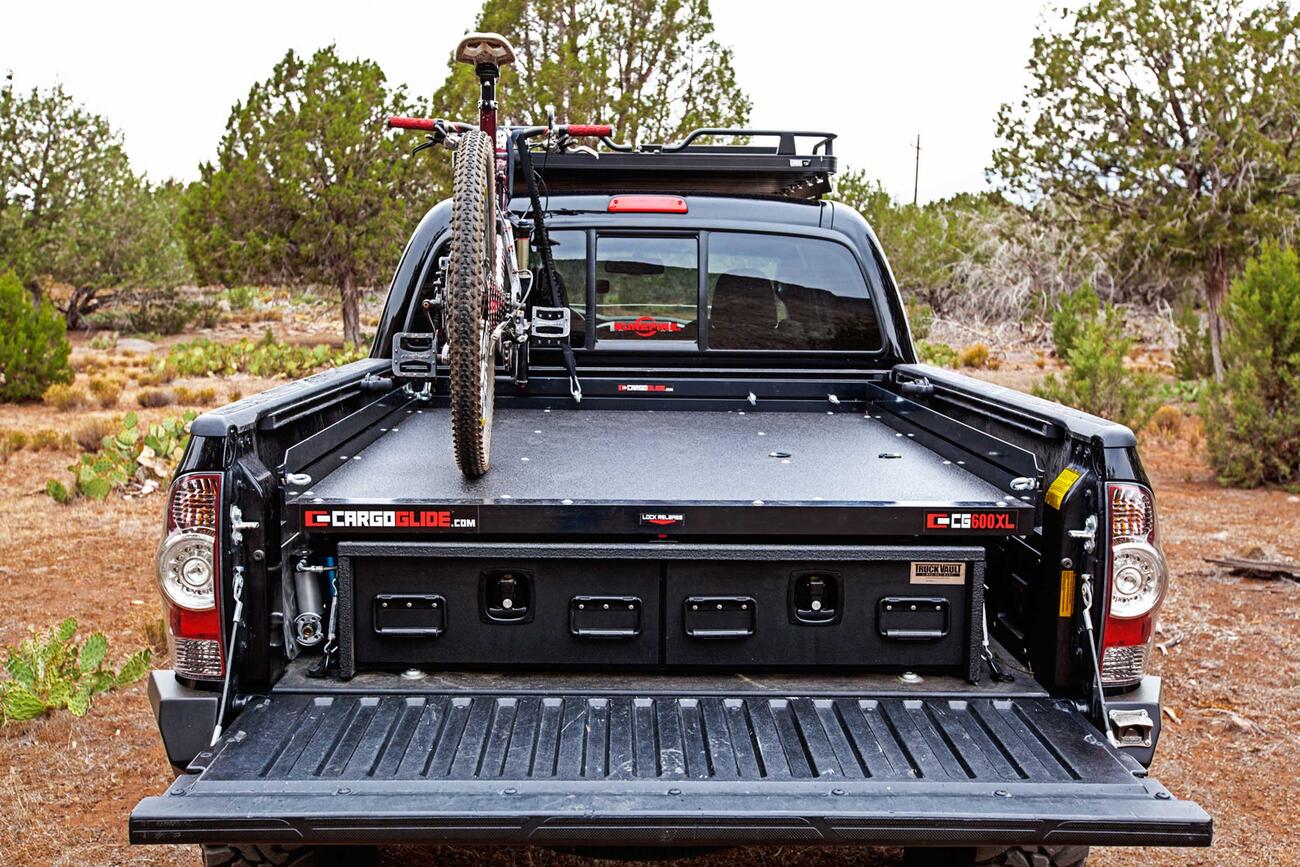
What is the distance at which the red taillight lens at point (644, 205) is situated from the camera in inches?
192

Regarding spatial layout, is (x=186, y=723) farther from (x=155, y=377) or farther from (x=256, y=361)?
(x=256, y=361)

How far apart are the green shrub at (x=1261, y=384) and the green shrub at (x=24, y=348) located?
15773 mm

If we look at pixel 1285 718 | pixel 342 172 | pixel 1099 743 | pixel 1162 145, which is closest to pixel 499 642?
pixel 1099 743

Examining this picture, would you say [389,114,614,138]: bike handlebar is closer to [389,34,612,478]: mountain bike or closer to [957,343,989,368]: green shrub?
[389,34,612,478]: mountain bike

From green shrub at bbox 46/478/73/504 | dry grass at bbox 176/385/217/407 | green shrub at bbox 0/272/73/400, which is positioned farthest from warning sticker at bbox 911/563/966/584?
green shrub at bbox 0/272/73/400

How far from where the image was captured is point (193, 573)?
2.73 m

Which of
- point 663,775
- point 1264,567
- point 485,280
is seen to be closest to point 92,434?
point 485,280

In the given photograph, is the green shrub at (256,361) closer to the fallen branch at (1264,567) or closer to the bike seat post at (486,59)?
the fallen branch at (1264,567)

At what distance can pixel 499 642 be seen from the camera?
2967 millimetres

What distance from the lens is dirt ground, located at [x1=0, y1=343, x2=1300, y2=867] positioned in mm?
4141

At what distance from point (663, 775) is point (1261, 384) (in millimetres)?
10582

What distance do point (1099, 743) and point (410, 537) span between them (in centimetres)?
175

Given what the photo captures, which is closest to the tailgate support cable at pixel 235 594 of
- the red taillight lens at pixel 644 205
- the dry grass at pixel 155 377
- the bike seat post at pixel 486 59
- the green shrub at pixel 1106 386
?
the bike seat post at pixel 486 59

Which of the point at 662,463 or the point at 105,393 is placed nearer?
the point at 662,463
